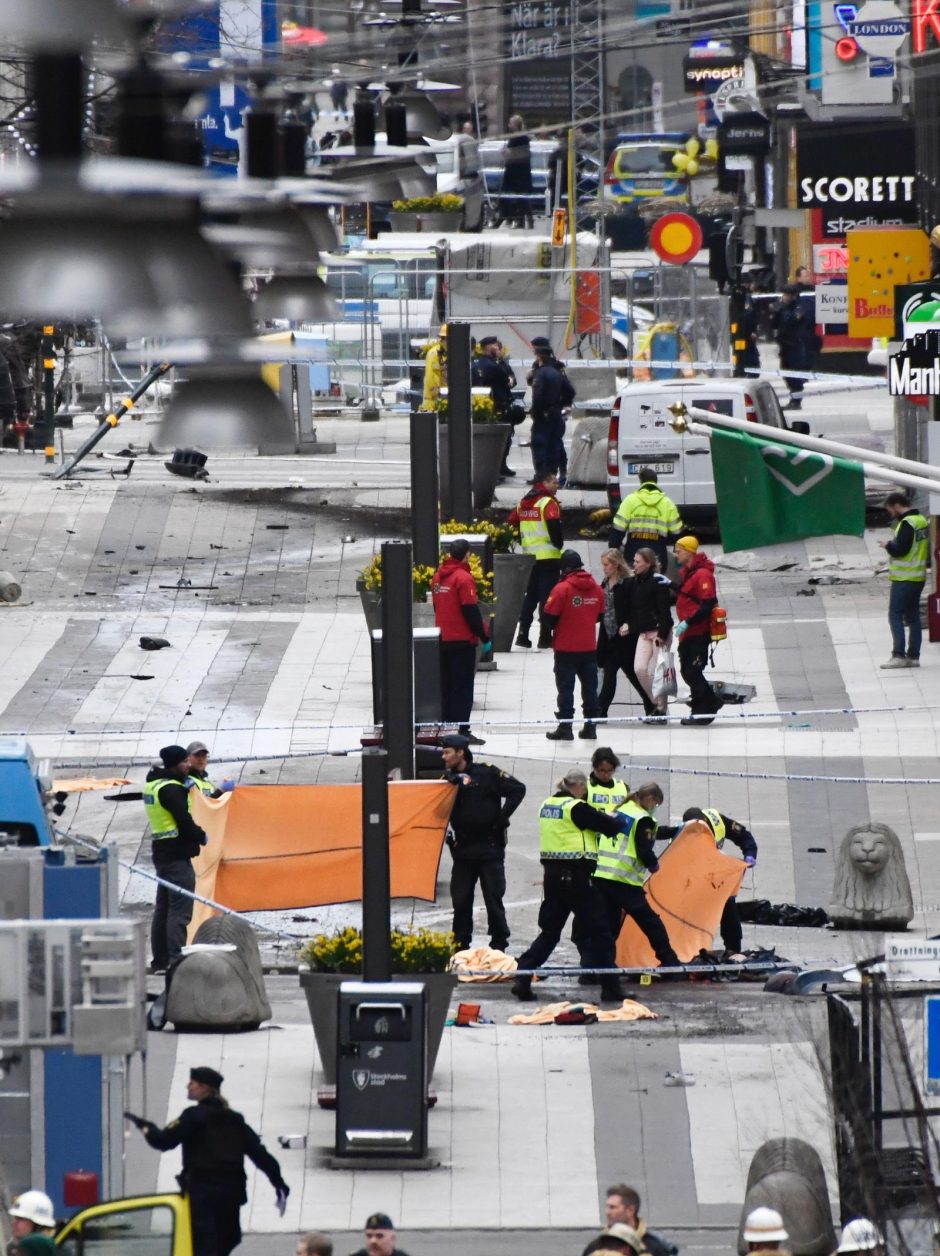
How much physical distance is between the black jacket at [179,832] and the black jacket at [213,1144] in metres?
5.32

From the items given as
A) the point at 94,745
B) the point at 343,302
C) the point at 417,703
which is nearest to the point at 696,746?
the point at 417,703

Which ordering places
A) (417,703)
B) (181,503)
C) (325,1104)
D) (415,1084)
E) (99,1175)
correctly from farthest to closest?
(181,503), (417,703), (325,1104), (415,1084), (99,1175)

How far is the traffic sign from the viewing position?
137 feet

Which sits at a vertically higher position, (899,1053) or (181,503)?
(181,503)

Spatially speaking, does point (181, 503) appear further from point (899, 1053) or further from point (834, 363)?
point (899, 1053)

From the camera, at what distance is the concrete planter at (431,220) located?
176ft

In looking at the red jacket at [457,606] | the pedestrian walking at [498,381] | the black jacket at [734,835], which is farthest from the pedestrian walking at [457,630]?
the pedestrian walking at [498,381]

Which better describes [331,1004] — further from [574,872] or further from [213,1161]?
[213,1161]

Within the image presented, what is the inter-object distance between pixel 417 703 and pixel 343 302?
74.8ft

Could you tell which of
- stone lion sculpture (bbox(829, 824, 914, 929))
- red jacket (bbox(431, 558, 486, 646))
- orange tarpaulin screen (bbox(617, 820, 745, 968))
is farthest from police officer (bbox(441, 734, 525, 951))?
red jacket (bbox(431, 558, 486, 646))

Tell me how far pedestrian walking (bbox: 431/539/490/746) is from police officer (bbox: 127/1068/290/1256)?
10.6 meters

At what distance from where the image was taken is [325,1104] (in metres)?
14.2

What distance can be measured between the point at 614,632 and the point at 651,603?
0.48 m

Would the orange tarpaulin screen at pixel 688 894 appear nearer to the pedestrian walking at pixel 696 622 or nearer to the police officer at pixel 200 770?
the police officer at pixel 200 770
